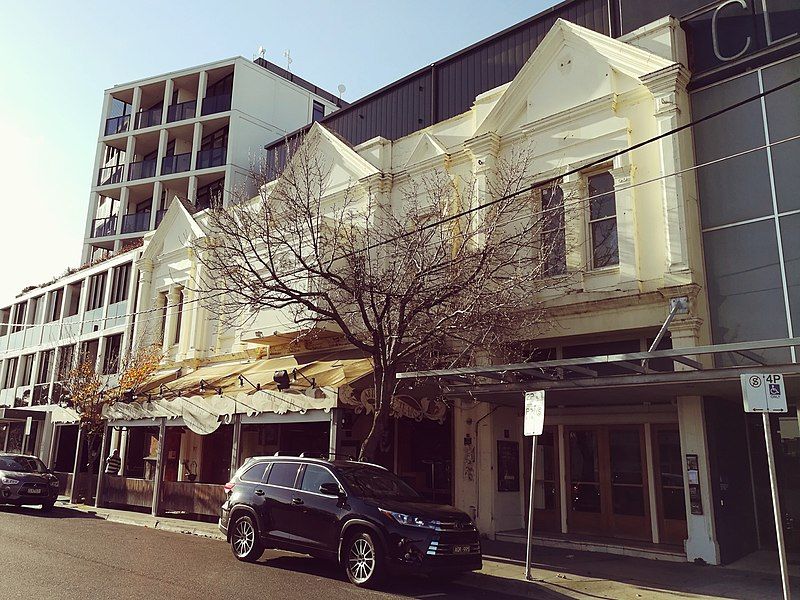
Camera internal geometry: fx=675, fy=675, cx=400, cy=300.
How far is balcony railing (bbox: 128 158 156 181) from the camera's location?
1405 inches

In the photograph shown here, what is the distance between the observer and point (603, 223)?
49.1ft

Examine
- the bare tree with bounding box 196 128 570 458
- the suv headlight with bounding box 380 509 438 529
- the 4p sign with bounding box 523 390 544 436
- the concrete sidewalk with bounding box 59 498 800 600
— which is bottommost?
the concrete sidewalk with bounding box 59 498 800 600

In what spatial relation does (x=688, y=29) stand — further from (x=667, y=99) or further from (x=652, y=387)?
(x=652, y=387)

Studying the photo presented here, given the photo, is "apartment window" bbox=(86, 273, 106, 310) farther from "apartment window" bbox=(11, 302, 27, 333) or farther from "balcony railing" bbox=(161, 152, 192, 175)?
"apartment window" bbox=(11, 302, 27, 333)

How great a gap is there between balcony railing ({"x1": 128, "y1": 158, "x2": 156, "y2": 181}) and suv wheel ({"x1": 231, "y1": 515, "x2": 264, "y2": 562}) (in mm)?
28021

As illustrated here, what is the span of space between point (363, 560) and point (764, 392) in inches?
231

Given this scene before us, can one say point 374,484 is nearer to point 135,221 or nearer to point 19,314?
point 135,221

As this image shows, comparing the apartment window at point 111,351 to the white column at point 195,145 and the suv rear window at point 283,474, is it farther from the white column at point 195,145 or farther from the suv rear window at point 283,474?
the suv rear window at point 283,474

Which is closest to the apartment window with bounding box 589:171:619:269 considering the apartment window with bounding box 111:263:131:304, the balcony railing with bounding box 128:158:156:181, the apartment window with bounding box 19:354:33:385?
the apartment window with bounding box 111:263:131:304

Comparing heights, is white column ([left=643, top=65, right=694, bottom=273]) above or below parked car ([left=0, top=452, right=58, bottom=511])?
above

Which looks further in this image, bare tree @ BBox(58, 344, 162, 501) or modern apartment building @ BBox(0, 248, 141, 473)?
modern apartment building @ BBox(0, 248, 141, 473)

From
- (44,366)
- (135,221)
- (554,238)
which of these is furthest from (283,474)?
(135,221)

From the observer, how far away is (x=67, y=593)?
328 inches

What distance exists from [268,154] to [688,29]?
17534mm
